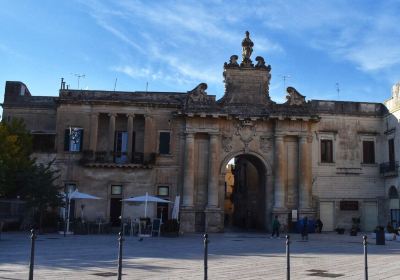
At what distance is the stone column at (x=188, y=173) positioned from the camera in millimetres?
34812

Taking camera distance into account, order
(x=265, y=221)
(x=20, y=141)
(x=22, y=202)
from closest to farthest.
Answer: (x=22, y=202)
(x=20, y=141)
(x=265, y=221)

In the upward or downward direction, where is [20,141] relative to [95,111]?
downward

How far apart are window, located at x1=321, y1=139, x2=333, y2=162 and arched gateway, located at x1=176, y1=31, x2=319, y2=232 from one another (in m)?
1.61

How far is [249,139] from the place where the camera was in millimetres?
Result: 36156

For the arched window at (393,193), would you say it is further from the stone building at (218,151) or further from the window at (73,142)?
the window at (73,142)

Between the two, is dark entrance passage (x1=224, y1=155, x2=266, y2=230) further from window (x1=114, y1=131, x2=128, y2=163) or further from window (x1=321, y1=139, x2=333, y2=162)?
window (x1=114, y1=131, x2=128, y2=163)

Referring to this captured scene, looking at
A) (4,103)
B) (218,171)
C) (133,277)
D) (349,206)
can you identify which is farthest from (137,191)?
(133,277)

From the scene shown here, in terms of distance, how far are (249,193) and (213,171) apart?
975 cm

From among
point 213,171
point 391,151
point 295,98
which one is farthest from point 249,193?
point 391,151

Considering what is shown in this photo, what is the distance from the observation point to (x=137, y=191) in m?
35.5

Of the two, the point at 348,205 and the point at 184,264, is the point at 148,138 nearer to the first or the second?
the point at 348,205

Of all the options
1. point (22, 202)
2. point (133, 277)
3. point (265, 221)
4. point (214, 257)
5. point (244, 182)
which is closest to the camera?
point (133, 277)

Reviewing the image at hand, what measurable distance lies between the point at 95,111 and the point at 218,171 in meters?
10.2

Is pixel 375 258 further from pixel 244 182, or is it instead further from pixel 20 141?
pixel 244 182
